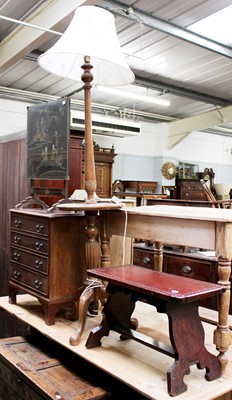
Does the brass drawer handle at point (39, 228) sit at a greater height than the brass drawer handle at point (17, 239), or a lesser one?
greater

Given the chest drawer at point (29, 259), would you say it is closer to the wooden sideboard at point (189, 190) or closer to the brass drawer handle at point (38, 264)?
the brass drawer handle at point (38, 264)

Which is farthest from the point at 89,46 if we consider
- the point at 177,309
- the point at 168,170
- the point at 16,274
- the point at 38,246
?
the point at 168,170

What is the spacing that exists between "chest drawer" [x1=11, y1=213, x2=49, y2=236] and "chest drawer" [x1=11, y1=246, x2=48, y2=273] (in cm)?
15

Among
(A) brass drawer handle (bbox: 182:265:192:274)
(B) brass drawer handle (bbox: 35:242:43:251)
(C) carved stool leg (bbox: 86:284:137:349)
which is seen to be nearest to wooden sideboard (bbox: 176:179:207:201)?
(A) brass drawer handle (bbox: 182:265:192:274)

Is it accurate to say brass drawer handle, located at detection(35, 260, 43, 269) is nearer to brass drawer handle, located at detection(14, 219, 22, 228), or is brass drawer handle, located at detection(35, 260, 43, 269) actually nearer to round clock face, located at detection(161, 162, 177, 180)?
brass drawer handle, located at detection(14, 219, 22, 228)

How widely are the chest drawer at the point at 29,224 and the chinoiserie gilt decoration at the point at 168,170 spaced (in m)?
7.97

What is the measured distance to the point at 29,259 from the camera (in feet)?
8.17

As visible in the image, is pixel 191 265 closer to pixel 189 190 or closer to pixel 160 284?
pixel 160 284

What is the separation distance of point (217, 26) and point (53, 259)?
3836 mm

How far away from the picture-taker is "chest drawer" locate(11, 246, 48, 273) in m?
2.32

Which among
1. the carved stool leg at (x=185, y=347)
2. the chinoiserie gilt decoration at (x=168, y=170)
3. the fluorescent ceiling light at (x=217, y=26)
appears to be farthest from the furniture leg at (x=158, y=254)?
the chinoiserie gilt decoration at (x=168, y=170)

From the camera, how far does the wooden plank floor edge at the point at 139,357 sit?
161 cm

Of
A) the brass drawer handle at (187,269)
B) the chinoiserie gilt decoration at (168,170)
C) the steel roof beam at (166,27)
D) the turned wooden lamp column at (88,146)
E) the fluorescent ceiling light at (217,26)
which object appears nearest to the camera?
the turned wooden lamp column at (88,146)

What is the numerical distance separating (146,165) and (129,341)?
8569mm
